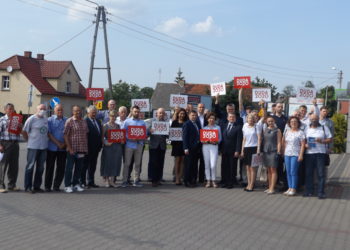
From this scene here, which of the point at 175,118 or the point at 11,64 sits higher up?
the point at 11,64

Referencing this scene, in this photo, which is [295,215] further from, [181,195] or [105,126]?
[105,126]

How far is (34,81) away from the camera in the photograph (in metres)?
53.5

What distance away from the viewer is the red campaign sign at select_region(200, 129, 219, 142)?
36.9 ft

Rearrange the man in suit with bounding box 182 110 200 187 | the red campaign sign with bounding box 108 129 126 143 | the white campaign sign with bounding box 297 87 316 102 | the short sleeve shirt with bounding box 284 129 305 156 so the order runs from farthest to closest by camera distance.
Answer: the white campaign sign with bounding box 297 87 316 102 → the man in suit with bounding box 182 110 200 187 → the red campaign sign with bounding box 108 129 126 143 → the short sleeve shirt with bounding box 284 129 305 156

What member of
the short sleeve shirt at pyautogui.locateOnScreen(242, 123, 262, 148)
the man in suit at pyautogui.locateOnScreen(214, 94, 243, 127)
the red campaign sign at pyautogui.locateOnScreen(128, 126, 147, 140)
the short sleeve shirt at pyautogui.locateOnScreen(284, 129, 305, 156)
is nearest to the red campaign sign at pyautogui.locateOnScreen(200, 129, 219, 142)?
the man in suit at pyautogui.locateOnScreen(214, 94, 243, 127)

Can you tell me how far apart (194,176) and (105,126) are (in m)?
2.65

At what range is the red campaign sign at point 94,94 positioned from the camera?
14.3 metres

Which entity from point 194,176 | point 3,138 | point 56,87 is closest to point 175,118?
point 194,176

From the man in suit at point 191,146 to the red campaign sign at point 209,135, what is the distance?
0.20 m

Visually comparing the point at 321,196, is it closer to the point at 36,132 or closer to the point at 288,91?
the point at 36,132

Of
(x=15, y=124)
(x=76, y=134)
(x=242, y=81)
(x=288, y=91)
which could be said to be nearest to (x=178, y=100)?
(x=242, y=81)

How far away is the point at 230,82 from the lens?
51.3 metres

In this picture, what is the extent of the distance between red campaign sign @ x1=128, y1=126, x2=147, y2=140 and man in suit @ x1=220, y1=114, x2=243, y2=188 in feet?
6.63

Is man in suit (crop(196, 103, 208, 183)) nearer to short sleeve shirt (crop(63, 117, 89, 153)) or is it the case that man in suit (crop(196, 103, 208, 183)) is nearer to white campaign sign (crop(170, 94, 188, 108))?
white campaign sign (crop(170, 94, 188, 108))
